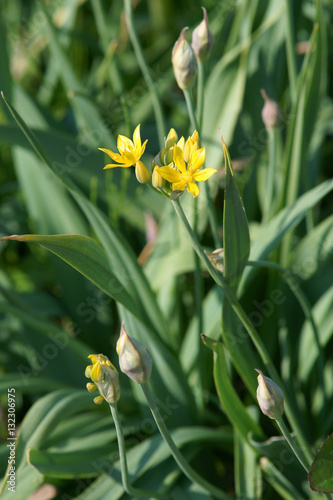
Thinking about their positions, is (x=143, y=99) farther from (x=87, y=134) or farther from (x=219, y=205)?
(x=219, y=205)

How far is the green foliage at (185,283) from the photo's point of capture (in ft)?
2.72

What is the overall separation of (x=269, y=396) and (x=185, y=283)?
0.68 meters

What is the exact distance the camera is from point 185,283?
4.08 feet

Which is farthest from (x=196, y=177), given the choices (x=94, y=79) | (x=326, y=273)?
(x=94, y=79)

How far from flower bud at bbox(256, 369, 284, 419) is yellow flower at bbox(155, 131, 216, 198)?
0.23 m

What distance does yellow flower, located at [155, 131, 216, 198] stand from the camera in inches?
21.0

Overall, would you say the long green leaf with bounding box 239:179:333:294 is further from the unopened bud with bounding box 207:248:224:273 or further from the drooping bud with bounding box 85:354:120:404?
the drooping bud with bounding box 85:354:120:404

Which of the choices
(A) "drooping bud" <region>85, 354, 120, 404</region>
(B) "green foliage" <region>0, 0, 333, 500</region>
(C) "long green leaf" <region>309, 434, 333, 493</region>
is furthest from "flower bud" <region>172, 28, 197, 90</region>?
(C) "long green leaf" <region>309, 434, 333, 493</region>

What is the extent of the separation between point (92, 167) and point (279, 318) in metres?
Result: 0.57

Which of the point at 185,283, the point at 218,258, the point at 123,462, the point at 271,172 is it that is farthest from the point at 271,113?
the point at 123,462

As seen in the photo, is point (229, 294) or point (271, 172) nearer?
point (229, 294)

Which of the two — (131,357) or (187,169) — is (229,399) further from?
(187,169)

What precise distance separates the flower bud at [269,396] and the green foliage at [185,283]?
90mm

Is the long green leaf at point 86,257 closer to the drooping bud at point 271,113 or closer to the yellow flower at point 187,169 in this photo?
the yellow flower at point 187,169
